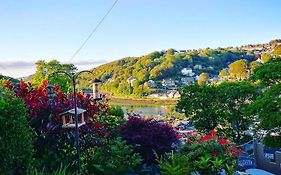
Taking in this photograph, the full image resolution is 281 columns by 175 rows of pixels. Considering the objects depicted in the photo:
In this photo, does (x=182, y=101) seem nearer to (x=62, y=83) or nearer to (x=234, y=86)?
(x=234, y=86)

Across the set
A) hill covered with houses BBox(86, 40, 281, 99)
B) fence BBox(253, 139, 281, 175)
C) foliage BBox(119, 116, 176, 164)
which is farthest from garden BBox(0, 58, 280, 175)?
hill covered with houses BBox(86, 40, 281, 99)

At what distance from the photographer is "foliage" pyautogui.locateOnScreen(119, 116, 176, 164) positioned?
9.45 meters

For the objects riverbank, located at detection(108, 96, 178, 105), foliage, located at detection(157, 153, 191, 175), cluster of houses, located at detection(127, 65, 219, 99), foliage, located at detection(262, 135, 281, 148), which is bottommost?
riverbank, located at detection(108, 96, 178, 105)

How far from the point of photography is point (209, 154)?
9.30m

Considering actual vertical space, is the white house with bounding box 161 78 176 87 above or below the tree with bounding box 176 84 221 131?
below

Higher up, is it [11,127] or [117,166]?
[11,127]

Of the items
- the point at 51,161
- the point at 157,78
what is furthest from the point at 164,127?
the point at 157,78

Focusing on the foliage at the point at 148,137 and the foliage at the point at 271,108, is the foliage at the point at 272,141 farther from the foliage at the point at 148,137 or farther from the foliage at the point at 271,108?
the foliage at the point at 148,137

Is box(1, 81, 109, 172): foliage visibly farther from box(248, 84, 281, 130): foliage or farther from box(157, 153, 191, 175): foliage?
box(248, 84, 281, 130): foliage

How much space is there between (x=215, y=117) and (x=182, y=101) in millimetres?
1731

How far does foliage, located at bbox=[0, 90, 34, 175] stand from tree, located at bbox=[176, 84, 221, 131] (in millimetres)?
11607

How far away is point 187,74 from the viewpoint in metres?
97.2

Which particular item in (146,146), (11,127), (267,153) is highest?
(11,127)

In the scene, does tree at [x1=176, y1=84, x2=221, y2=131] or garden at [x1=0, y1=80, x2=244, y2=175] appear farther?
tree at [x1=176, y1=84, x2=221, y2=131]
